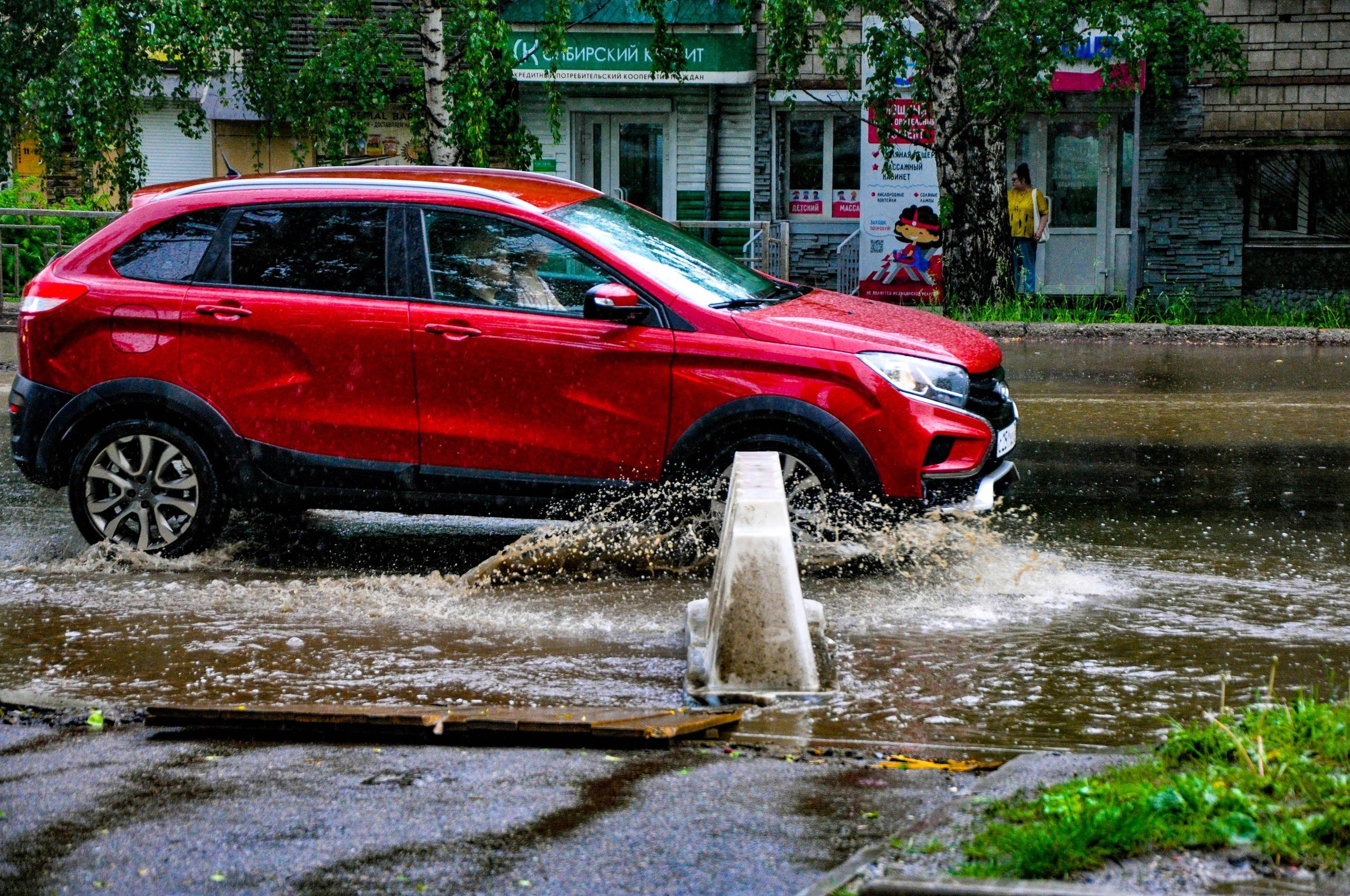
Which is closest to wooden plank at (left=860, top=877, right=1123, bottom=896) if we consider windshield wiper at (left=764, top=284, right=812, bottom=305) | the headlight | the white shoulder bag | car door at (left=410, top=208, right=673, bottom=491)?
the headlight

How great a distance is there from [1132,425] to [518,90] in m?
16.0

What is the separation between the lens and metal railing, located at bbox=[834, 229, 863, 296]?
24141 millimetres

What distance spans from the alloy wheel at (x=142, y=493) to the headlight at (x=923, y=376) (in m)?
3.17

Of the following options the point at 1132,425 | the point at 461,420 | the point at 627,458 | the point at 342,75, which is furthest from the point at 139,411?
the point at 342,75

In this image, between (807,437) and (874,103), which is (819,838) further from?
(874,103)

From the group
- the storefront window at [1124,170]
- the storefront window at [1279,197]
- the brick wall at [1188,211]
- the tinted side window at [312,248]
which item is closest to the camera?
the tinted side window at [312,248]

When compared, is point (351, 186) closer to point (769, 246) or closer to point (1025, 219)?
point (769, 246)

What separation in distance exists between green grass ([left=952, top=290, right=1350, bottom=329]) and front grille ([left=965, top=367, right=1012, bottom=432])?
11133 millimetres

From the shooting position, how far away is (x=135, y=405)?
23.9 ft

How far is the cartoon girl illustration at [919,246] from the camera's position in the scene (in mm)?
23547

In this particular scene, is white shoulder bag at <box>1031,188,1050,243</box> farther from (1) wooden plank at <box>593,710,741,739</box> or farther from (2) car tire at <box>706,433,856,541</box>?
(1) wooden plank at <box>593,710,741,739</box>

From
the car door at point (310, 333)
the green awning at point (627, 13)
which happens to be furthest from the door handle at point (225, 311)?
the green awning at point (627, 13)

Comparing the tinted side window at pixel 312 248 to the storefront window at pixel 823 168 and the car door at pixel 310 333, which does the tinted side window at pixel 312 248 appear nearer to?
the car door at pixel 310 333

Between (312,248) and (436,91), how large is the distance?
11421mm
